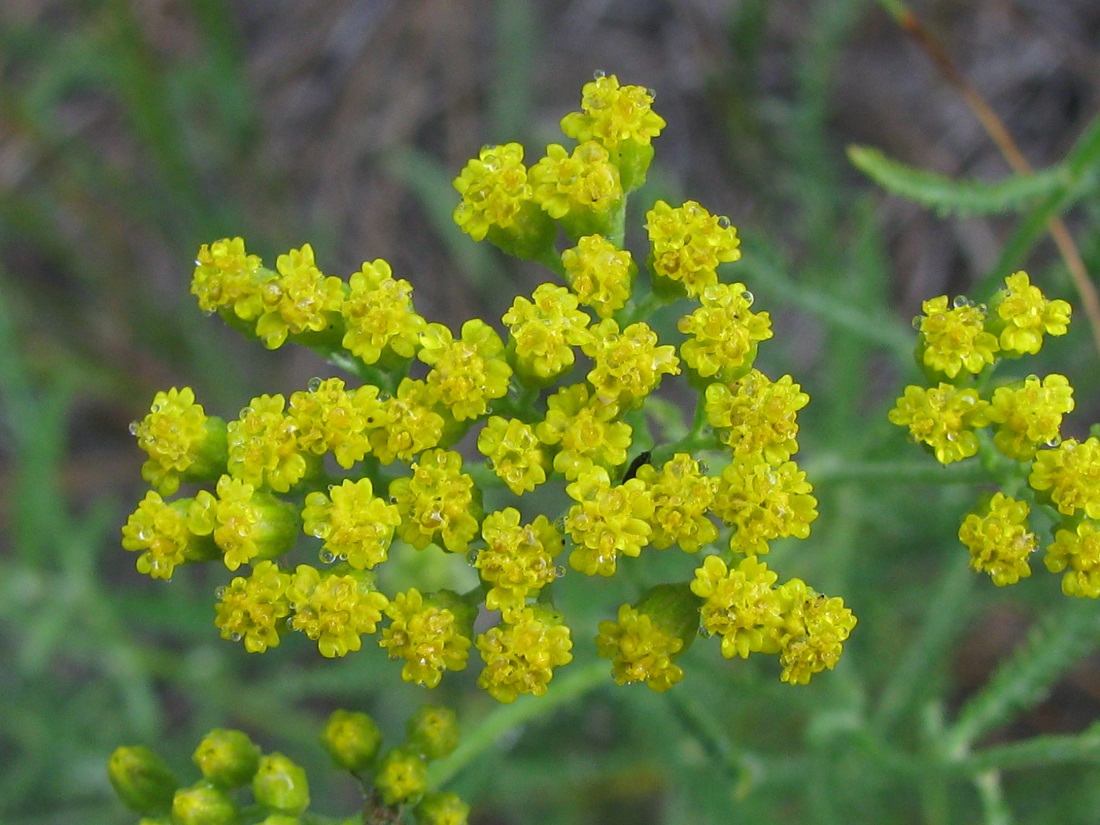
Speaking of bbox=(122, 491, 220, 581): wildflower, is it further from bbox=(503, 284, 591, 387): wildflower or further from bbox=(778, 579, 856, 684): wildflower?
bbox=(778, 579, 856, 684): wildflower

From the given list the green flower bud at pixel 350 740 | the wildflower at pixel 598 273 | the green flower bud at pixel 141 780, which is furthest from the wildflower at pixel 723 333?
the green flower bud at pixel 141 780

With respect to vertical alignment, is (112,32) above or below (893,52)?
below

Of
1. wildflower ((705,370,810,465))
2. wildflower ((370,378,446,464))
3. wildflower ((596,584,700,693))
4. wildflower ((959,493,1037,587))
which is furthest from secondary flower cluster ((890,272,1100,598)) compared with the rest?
wildflower ((370,378,446,464))

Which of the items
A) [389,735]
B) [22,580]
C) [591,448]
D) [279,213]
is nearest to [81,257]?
[279,213]

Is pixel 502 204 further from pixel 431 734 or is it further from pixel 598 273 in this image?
pixel 431 734

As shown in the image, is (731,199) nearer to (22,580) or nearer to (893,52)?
(893,52)
